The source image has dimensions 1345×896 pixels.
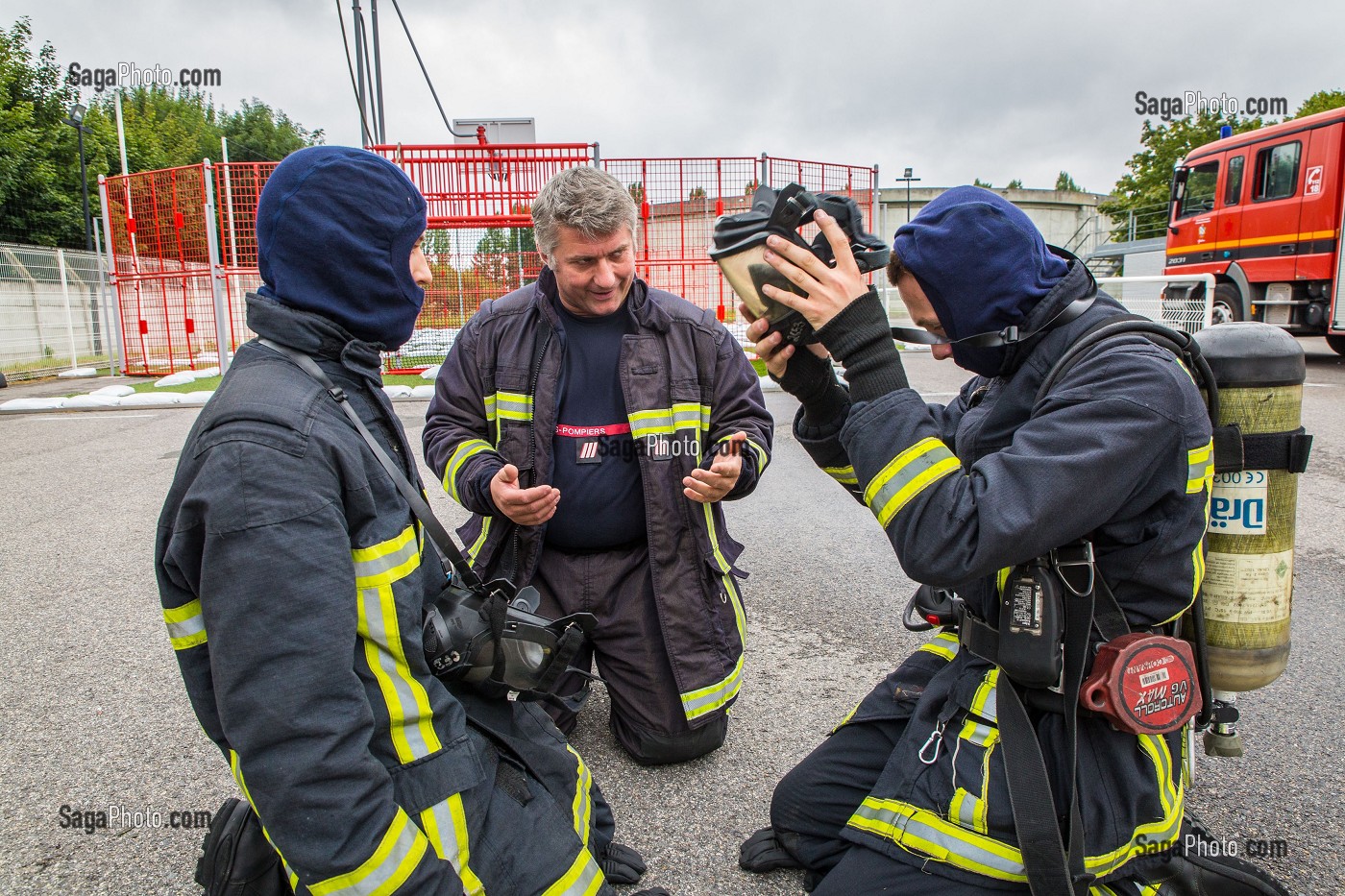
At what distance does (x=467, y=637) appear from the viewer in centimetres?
177

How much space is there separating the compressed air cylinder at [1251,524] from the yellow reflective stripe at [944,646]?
2.01ft

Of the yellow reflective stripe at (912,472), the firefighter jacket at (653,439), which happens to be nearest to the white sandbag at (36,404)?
the firefighter jacket at (653,439)

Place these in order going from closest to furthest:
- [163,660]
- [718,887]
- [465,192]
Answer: [718,887] < [163,660] < [465,192]

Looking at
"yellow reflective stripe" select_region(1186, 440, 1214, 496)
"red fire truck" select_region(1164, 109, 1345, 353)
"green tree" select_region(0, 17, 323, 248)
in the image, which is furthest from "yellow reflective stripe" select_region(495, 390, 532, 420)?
"green tree" select_region(0, 17, 323, 248)

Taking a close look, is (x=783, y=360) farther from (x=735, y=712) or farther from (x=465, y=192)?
(x=465, y=192)

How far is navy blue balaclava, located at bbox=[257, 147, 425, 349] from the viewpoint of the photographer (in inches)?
61.5

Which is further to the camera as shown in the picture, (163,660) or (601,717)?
(163,660)

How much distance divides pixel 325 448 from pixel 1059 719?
159cm

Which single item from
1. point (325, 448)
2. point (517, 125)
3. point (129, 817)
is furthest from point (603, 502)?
point (517, 125)

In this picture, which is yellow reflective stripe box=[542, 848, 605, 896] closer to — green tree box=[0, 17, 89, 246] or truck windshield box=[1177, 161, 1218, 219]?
truck windshield box=[1177, 161, 1218, 219]

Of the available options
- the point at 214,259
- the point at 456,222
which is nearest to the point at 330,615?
the point at 456,222

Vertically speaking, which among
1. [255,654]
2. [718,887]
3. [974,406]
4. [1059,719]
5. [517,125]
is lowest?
[718,887]

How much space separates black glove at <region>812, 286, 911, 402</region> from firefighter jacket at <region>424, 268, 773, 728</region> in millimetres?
1225

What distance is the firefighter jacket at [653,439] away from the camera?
9.34ft
